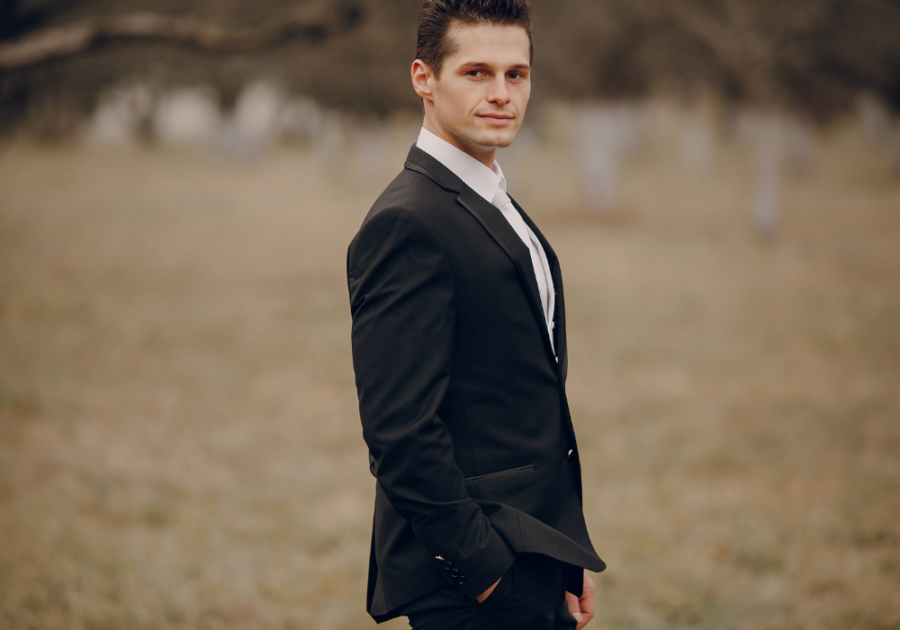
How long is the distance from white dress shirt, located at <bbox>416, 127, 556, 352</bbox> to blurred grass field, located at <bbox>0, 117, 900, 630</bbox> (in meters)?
2.52

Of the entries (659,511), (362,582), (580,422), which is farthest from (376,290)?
(580,422)

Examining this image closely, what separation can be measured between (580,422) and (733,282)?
Answer: 5.95 meters

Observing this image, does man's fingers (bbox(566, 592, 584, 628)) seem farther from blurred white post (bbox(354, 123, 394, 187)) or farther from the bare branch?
blurred white post (bbox(354, 123, 394, 187))

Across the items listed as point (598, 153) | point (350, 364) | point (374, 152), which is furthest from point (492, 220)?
point (374, 152)

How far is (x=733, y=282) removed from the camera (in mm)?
10656

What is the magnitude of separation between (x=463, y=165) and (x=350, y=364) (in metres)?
6.08

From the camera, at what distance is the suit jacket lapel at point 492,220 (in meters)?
1.44

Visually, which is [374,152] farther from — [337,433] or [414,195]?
[414,195]

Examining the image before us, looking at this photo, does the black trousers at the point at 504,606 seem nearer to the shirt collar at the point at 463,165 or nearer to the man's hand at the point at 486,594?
the man's hand at the point at 486,594

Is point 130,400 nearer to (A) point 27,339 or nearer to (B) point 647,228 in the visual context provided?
(A) point 27,339

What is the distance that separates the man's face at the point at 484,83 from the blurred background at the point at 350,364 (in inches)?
112

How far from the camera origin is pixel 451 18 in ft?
4.53

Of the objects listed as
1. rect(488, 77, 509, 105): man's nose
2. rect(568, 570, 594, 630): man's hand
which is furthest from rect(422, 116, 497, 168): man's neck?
rect(568, 570, 594, 630): man's hand

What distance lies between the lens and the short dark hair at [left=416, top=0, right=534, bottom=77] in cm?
137
